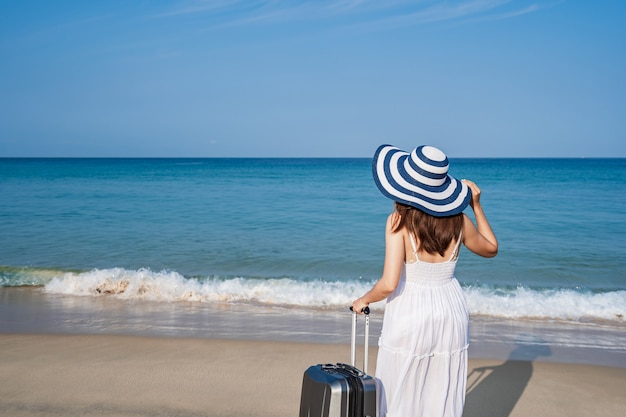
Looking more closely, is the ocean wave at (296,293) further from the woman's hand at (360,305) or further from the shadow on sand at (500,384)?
the woman's hand at (360,305)

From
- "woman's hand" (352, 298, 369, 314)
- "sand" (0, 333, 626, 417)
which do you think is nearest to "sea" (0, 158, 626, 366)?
"sand" (0, 333, 626, 417)

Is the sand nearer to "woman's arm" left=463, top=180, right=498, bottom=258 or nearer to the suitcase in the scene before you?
the suitcase

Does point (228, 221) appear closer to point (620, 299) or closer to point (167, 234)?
Result: point (167, 234)

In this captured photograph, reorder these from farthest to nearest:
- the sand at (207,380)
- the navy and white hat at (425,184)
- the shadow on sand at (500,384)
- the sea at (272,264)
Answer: the sea at (272,264), the shadow on sand at (500,384), the sand at (207,380), the navy and white hat at (425,184)

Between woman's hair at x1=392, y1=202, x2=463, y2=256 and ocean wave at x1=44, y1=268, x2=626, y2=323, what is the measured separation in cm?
499

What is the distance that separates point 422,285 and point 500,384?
100 inches

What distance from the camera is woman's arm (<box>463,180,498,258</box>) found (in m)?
2.90

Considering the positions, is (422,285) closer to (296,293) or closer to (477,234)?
(477,234)

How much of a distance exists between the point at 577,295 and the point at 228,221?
33.6ft

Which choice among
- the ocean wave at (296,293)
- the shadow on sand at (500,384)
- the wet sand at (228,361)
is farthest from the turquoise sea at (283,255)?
the shadow on sand at (500,384)

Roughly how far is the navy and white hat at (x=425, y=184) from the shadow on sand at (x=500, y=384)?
224 centimetres

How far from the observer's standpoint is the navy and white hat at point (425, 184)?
2750 millimetres

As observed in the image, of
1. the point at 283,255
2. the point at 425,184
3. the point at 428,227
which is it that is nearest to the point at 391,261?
the point at 428,227

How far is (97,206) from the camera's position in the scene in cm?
2066
